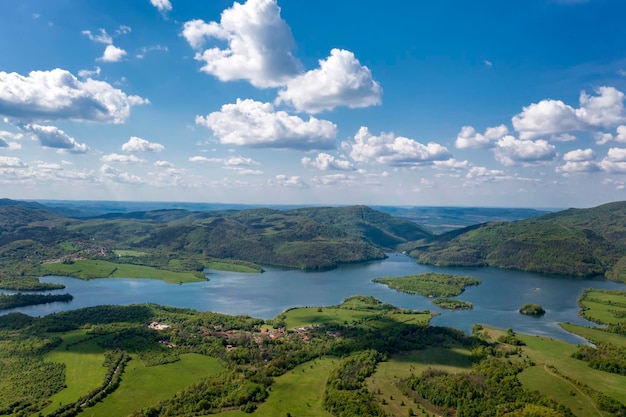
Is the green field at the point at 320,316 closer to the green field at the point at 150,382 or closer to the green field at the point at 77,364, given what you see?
the green field at the point at 150,382

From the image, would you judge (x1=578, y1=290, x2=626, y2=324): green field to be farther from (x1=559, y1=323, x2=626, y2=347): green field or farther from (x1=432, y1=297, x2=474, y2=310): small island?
(x1=432, y1=297, x2=474, y2=310): small island

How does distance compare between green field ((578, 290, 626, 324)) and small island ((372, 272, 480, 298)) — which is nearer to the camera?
Answer: green field ((578, 290, 626, 324))

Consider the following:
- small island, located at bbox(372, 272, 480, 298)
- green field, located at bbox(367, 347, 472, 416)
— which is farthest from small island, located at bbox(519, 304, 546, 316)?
green field, located at bbox(367, 347, 472, 416)

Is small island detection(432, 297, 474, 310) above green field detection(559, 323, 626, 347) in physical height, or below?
below

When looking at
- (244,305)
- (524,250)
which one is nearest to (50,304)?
(244,305)

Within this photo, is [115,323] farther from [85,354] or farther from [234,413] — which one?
[234,413]

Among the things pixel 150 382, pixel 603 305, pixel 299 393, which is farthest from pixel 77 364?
pixel 603 305
